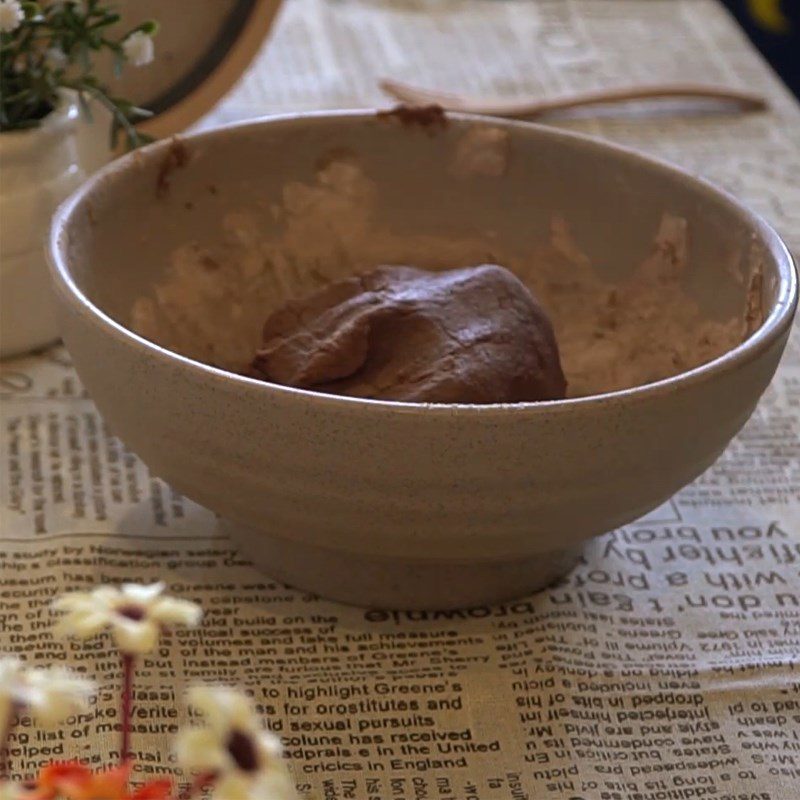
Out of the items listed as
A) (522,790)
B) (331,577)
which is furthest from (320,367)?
(522,790)

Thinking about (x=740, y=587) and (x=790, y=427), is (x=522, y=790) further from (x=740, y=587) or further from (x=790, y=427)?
(x=790, y=427)

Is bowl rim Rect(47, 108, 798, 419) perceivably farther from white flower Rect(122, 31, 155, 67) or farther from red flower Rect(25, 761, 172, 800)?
red flower Rect(25, 761, 172, 800)

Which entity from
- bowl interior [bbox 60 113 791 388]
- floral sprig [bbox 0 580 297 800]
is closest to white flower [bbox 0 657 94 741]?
floral sprig [bbox 0 580 297 800]

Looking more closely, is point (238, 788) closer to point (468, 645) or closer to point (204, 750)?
point (204, 750)

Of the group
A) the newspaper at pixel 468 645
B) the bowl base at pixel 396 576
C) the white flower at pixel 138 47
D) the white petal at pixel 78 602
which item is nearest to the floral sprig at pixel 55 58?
the white flower at pixel 138 47

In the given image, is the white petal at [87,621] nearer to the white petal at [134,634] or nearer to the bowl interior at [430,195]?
the white petal at [134,634]

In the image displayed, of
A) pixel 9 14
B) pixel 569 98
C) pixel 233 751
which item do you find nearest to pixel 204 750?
pixel 233 751
